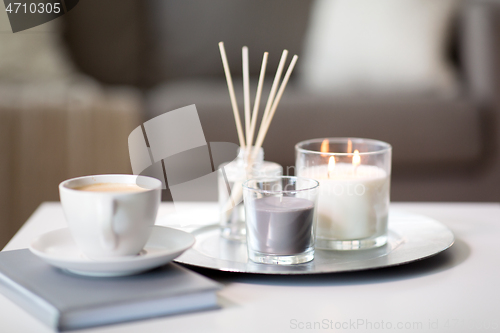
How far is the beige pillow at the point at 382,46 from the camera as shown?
184 centimetres

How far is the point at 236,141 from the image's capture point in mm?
1702

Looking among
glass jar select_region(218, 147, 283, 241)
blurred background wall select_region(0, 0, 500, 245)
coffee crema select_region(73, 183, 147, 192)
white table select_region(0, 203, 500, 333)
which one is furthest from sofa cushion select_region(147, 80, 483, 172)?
coffee crema select_region(73, 183, 147, 192)

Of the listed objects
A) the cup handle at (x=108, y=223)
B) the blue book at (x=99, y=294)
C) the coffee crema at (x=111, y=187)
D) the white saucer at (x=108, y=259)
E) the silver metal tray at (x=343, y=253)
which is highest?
the coffee crema at (x=111, y=187)

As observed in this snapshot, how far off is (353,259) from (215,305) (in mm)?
189

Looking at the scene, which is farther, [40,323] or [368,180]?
[368,180]

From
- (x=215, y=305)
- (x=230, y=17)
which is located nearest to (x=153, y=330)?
(x=215, y=305)

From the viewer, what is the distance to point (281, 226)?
0.58 meters

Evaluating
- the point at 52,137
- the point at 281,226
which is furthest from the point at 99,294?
the point at 52,137

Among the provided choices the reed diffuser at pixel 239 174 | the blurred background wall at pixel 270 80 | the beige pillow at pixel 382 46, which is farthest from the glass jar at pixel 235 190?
the beige pillow at pixel 382 46

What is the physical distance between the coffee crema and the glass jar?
0.73 ft

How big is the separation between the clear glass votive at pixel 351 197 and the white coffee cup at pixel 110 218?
23 cm

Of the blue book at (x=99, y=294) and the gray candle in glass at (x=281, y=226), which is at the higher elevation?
the gray candle in glass at (x=281, y=226)

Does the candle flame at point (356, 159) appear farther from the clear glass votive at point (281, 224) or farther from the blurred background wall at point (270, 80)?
the blurred background wall at point (270, 80)

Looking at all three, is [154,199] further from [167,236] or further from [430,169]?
[430,169]
